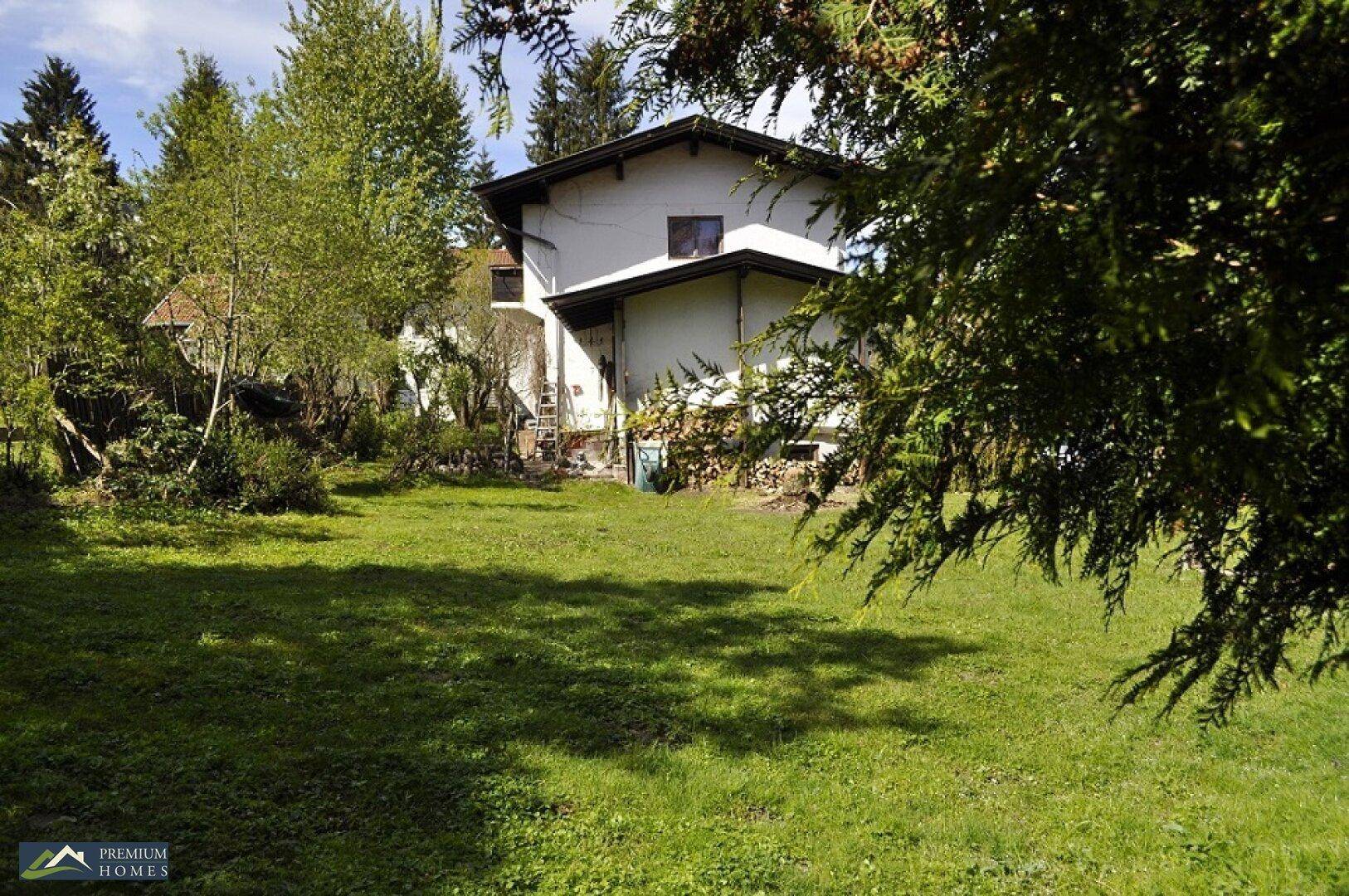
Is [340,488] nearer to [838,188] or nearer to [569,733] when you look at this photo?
[569,733]

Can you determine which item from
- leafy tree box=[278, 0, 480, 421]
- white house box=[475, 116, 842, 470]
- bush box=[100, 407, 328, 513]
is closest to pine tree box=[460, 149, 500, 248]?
leafy tree box=[278, 0, 480, 421]

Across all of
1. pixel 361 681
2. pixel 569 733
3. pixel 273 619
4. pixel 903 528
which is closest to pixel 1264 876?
pixel 903 528

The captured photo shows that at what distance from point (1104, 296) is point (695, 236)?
2164cm

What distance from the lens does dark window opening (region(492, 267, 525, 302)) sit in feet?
86.5

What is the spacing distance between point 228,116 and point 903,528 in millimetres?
13493

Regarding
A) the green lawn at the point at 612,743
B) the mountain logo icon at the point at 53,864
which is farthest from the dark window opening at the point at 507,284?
→ the mountain logo icon at the point at 53,864

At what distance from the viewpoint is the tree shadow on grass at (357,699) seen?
3.70m

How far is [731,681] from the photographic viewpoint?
611 centimetres

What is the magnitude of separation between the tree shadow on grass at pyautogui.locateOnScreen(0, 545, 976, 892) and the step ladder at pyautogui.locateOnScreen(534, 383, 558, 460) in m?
13.9

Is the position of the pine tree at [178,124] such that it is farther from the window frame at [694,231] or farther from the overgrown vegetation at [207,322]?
the window frame at [694,231]

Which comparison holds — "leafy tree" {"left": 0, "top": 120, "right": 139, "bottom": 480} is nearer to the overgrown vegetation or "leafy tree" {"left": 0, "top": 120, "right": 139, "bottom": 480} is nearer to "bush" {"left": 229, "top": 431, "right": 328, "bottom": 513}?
the overgrown vegetation

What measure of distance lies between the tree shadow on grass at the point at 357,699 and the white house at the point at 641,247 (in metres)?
11.8

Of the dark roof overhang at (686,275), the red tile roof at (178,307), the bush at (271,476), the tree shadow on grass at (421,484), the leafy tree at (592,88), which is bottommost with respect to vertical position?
the tree shadow on grass at (421,484)

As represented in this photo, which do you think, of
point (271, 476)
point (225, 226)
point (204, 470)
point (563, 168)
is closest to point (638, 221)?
point (563, 168)
